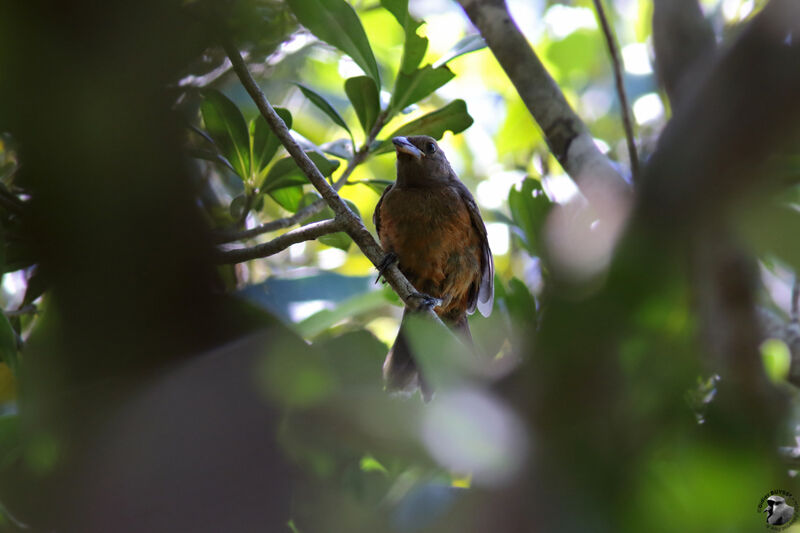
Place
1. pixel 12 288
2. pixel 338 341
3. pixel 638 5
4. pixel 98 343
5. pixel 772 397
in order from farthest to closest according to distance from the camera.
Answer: pixel 638 5 → pixel 12 288 → pixel 338 341 → pixel 98 343 → pixel 772 397

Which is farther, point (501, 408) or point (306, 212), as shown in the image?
point (306, 212)

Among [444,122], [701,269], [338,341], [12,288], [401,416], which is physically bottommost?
A: [12,288]

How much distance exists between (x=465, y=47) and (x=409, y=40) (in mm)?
342

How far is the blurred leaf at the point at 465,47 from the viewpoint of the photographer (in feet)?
9.59

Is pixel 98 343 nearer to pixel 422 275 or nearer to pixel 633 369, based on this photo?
pixel 633 369

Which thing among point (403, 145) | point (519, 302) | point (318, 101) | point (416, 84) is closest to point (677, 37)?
point (519, 302)

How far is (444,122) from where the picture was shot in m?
2.96

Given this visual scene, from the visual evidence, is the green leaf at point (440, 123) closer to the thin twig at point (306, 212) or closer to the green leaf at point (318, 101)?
the thin twig at point (306, 212)

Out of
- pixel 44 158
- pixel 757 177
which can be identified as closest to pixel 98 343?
pixel 44 158

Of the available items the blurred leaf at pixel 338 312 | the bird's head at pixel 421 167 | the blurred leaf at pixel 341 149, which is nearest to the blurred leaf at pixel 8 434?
the blurred leaf at pixel 338 312

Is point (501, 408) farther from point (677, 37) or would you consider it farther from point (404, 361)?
point (404, 361)

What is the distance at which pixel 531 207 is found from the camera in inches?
103

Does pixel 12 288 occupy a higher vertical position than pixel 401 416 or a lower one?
lower

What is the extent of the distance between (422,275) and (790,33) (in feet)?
11.0
